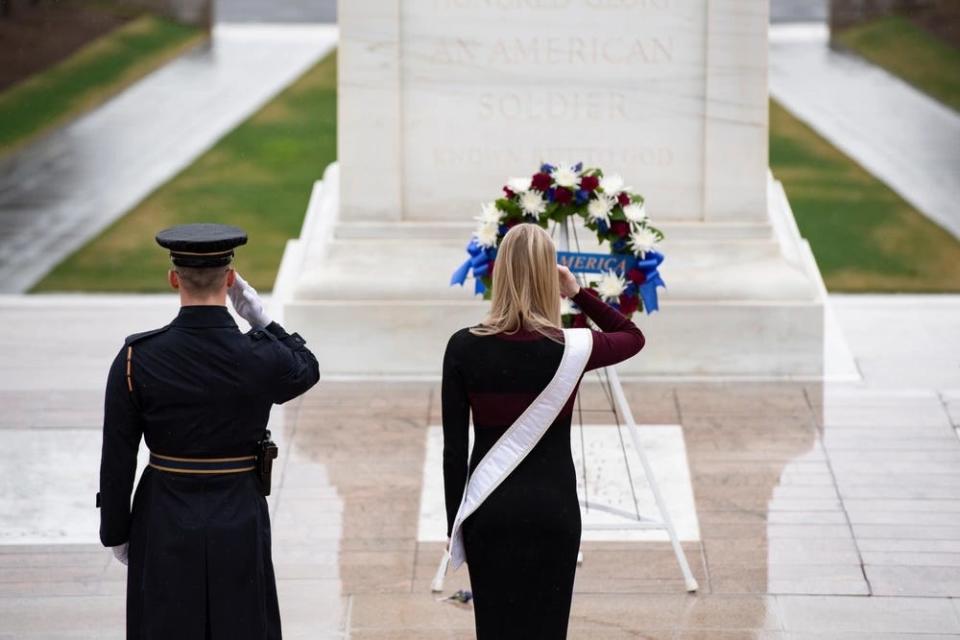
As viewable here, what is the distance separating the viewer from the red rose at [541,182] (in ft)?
20.0

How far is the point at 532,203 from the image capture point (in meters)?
6.11

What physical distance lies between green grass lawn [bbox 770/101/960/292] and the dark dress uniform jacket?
7.64 meters

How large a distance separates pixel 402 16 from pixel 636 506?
3.21 m

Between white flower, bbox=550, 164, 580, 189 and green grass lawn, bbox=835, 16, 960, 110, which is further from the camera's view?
green grass lawn, bbox=835, 16, 960, 110

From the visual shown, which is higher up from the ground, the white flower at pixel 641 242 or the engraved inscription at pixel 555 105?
the engraved inscription at pixel 555 105

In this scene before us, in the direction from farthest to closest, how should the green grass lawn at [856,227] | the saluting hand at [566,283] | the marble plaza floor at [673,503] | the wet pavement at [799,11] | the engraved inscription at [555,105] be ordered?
the wet pavement at [799,11], the green grass lawn at [856,227], the engraved inscription at [555,105], the marble plaza floor at [673,503], the saluting hand at [566,283]

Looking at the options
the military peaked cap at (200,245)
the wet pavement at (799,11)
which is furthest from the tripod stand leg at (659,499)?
the wet pavement at (799,11)

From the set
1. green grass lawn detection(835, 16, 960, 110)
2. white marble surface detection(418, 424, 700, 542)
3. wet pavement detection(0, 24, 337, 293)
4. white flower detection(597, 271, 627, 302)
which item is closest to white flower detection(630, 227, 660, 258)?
white flower detection(597, 271, 627, 302)

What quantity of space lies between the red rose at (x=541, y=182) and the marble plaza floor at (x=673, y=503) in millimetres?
1484

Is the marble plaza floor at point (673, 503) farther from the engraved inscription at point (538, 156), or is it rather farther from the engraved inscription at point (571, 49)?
the engraved inscription at point (571, 49)

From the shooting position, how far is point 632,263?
6211mm

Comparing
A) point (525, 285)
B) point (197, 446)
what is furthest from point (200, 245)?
point (525, 285)

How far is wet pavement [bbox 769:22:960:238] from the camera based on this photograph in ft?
48.2

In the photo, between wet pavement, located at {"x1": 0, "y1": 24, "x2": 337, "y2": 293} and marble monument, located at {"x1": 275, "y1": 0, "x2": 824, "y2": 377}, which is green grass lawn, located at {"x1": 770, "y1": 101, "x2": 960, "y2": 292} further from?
wet pavement, located at {"x1": 0, "y1": 24, "x2": 337, "y2": 293}
